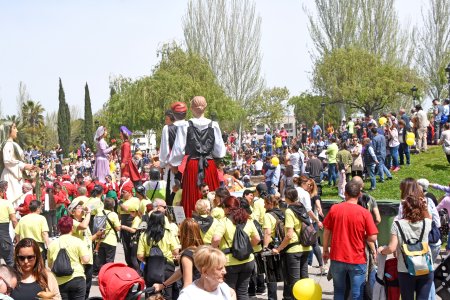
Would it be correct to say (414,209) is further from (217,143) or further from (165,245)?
(217,143)

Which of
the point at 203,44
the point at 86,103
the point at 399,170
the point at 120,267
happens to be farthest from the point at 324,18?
the point at 120,267

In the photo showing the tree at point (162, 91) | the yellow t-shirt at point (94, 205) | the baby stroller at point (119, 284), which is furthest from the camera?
the tree at point (162, 91)

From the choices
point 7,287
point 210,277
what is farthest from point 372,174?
point 7,287

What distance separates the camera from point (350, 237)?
26.1 feet

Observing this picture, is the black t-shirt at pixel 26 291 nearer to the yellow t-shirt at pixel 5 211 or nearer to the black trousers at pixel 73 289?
the black trousers at pixel 73 289

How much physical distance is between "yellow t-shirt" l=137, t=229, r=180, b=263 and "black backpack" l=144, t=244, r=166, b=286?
0.06 meters

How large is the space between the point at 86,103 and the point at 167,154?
7181cm

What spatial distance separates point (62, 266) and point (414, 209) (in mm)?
3854

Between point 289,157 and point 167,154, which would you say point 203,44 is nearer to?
point 289,157

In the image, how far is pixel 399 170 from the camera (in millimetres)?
24938

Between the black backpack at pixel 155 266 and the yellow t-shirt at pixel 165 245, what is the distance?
2.4 inches

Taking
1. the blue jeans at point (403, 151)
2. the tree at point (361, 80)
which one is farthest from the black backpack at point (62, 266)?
the tree at point (361, 80)


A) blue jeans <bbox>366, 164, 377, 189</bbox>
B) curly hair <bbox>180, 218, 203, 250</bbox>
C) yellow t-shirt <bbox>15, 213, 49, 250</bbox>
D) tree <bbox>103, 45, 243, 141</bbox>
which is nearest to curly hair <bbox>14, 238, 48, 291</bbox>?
curly hair <bbox>180, 218, 203, 250</bbox>

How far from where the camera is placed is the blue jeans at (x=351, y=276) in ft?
26.4
